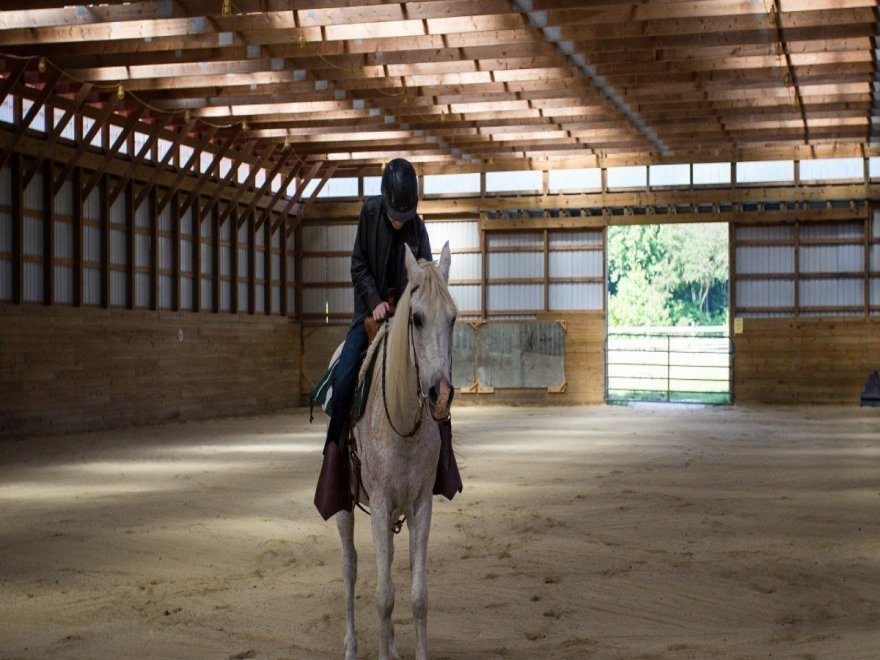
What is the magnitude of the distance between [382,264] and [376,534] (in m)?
1.40

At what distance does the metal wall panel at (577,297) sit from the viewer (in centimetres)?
2711

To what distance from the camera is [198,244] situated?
23.3 metres

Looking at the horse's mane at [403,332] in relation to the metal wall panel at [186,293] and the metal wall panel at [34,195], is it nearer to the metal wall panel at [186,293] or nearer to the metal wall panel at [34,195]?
the metal wall panel at [34,195]

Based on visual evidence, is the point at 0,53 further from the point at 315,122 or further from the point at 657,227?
the point at 657,227

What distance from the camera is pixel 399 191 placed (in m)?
5.53

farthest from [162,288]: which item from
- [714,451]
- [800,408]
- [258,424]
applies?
[800,408]

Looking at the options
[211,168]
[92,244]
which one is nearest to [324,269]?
[211,168]

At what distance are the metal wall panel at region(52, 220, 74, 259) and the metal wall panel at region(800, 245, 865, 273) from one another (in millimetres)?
16660

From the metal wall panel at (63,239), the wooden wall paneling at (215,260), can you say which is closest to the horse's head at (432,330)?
the metal wall panel at (63,239)

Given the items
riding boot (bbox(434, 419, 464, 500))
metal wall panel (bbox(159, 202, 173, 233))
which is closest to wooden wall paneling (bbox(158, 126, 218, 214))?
metal wall panel (bbox(159, 202, 173, 233))

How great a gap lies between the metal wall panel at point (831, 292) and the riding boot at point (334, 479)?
22.4 m

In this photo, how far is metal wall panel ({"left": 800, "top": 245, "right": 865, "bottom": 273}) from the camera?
2572cm

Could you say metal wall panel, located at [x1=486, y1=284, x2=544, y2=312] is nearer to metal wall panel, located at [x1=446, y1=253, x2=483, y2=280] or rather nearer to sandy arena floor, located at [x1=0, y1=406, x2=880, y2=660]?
metal wall panel, located at [x1=446, y1=253, x2=483, y2=280]

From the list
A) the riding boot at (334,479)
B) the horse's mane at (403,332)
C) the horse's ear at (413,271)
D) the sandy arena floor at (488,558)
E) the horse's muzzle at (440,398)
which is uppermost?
the horse's ear at (413,271)
